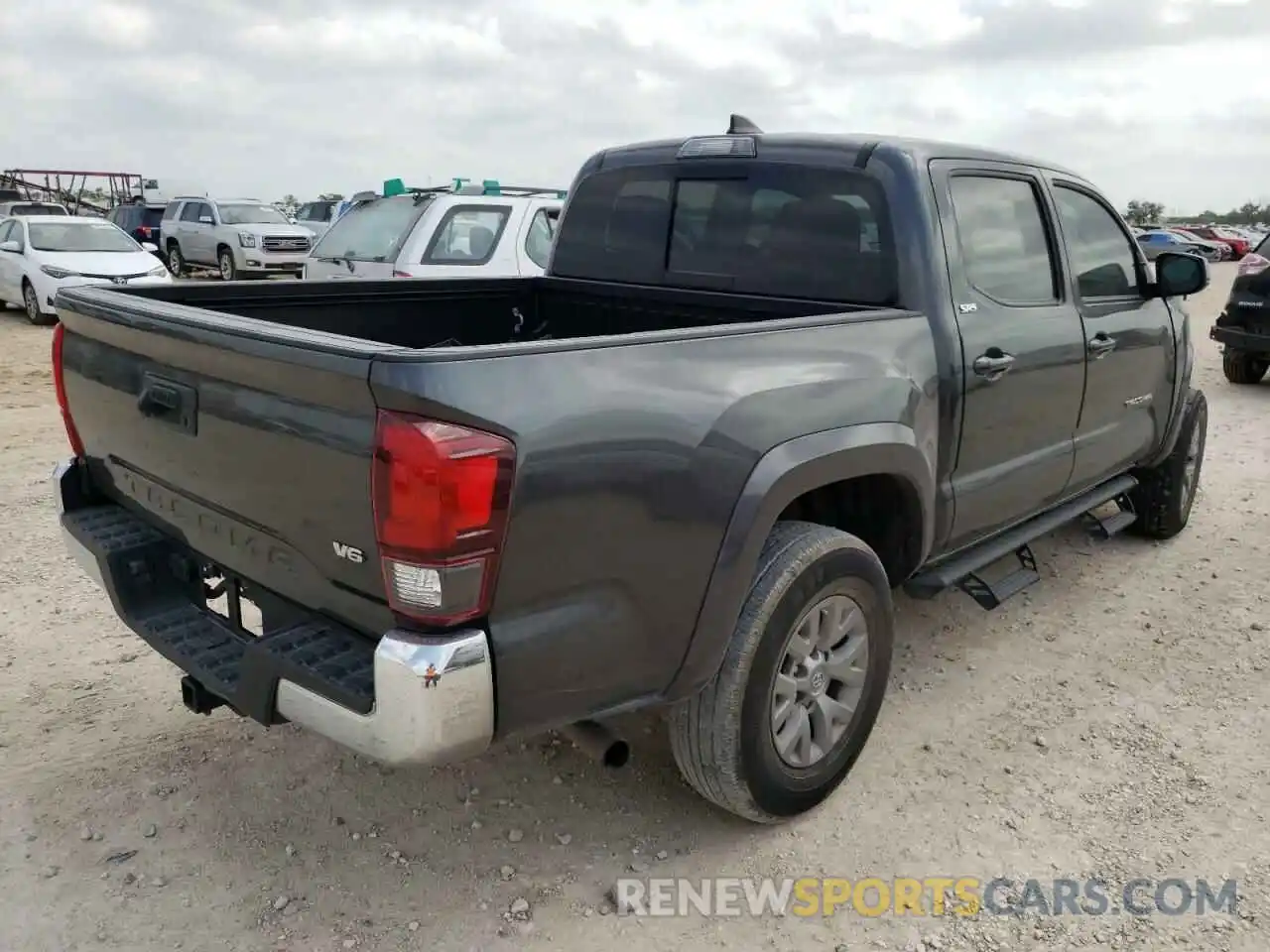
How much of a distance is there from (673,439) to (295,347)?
0.84 meters

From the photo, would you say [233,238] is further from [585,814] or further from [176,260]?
[585,814]

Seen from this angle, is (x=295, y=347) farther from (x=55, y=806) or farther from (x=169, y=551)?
(x=55, y=806)

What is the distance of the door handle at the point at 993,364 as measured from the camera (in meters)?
3.35

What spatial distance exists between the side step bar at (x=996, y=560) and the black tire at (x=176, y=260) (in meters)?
20.6

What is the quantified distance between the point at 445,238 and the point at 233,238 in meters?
12.7

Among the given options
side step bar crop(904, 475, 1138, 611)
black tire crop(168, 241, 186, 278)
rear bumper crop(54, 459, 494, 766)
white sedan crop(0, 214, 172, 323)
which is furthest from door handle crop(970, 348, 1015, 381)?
black tire crop(168, 241, 186, 278)

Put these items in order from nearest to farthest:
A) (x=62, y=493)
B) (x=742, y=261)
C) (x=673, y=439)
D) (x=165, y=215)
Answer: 1. (x=673, y=439)
2. (x=62, y=493)
3. (x=742, y=261)
4. (x=165, y=215)

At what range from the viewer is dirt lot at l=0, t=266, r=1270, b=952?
2584mm

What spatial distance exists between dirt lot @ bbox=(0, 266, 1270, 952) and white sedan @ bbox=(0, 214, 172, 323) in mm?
10719

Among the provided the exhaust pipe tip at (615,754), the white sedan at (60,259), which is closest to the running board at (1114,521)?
the exhaust pipe tip at (615,754)

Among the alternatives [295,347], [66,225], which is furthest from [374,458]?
[66,225]

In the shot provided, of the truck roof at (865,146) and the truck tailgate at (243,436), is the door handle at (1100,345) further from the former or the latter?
the truck tailgate at (243,436)

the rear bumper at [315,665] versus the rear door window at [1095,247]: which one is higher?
the rear door window at [1095,247]

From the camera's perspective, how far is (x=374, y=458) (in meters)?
2.04
